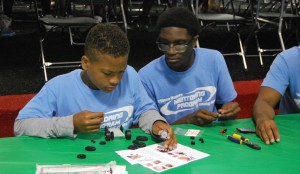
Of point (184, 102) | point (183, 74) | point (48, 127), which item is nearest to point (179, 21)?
point (183, 74)

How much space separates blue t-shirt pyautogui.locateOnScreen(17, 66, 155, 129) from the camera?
1684 mm

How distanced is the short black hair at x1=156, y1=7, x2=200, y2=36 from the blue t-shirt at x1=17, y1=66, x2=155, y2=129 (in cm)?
40

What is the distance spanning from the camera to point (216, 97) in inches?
90.9

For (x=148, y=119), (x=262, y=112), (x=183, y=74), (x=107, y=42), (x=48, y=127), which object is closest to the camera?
(x=48, y=127)

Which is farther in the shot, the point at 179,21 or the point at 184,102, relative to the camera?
the point at 184,102

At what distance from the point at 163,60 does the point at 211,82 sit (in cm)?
28

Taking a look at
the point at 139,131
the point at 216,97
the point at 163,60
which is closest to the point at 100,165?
the point at 139,131

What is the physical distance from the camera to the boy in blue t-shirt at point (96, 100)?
4.93 ft

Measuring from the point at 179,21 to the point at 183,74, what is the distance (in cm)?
28

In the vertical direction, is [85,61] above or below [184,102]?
above

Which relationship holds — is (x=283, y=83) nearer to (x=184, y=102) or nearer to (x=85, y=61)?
(x=184, y=102)

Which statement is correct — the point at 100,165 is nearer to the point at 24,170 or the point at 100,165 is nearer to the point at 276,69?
the point at 24,170

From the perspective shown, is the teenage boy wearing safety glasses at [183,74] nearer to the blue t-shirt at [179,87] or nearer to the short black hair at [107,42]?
the blue t-shirt at [179,87]

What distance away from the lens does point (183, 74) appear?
2189 mm
